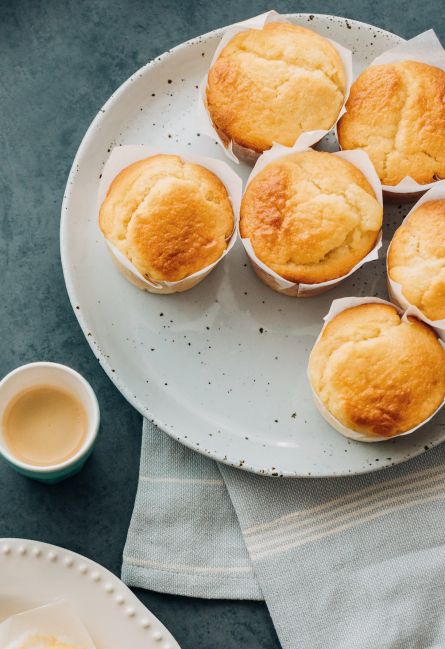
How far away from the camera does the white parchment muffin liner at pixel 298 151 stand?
102 inches

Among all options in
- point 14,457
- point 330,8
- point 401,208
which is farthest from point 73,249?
point 330,8

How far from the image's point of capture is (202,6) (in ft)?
10.00

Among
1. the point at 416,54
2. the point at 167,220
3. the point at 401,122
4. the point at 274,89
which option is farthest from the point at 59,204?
the point at 416,54

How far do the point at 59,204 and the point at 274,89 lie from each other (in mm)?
822

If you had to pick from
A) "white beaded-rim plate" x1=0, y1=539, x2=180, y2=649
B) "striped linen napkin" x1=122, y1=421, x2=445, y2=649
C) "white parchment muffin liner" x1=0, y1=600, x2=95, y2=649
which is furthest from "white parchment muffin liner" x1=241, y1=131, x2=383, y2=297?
"white parchment muffin liner" x1=0, y1=600, x2=95, y2=649

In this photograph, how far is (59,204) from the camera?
2969 millimetres

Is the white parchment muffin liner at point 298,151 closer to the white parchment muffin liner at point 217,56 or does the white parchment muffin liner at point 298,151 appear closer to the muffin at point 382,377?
the white parchment muffin liner at point 217,56

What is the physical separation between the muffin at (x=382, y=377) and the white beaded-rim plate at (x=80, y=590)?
2.70 feet

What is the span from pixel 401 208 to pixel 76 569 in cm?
149

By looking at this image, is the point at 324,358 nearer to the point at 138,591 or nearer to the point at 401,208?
the point at 401,208

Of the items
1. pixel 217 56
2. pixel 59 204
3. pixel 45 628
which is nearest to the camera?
pixel 45 628

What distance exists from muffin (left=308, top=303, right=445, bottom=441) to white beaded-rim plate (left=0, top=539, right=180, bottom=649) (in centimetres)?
82

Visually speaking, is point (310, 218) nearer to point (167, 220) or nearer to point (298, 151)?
point (298, 151)

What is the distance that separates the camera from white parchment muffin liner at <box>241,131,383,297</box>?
2.60m
